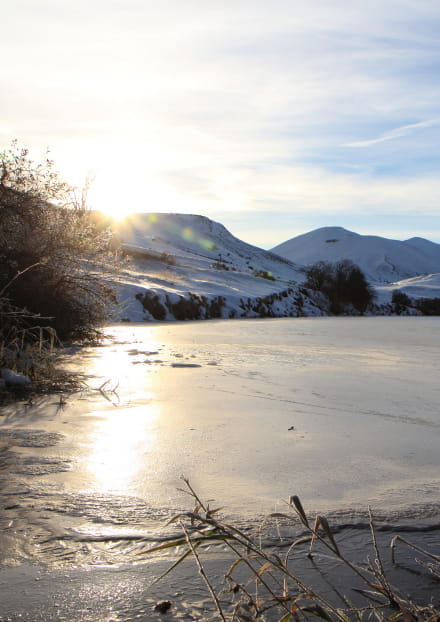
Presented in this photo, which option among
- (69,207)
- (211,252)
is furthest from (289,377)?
(211,252)

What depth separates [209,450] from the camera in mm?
Answer: 2758

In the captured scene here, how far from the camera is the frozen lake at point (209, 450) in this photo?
192cm

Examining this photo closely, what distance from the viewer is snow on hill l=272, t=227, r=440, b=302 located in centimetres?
10300

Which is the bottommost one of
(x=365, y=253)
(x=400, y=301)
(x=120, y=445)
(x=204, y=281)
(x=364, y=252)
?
(x=120, y=445)

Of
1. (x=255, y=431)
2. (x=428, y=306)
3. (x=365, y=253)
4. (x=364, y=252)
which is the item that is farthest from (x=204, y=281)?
(x=364, y=252)

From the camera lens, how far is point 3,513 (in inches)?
75.2

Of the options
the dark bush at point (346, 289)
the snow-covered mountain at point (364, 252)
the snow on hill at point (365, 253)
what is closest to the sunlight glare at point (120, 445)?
the dark bush at point (346, 289)

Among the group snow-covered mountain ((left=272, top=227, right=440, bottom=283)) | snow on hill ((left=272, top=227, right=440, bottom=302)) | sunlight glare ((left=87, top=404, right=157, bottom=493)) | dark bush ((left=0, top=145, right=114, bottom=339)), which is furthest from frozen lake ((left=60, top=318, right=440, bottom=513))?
snow-covered mountain ((left=272, top=227, right=440, bottom=283))

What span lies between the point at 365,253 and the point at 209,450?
117 meters

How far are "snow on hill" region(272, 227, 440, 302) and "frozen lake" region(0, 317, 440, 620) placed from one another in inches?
3515

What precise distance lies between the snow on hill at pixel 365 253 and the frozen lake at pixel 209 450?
3515 inches

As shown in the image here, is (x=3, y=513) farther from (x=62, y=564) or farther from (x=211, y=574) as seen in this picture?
(x=211, y=574)

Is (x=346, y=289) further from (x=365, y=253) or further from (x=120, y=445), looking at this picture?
(x=365, y=253)

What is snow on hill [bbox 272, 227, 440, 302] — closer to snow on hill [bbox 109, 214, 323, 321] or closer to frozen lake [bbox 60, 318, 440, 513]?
snow on hill [bbox 109, 214, 323, 321]
